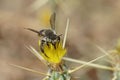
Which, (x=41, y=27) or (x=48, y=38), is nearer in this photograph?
(x=48, y=38)

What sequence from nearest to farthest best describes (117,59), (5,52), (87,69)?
1. (117,59)
2. (87,69)
3. (5,52)

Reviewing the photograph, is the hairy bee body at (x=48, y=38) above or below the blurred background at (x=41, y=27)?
below

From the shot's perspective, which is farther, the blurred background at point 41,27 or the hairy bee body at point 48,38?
the blurred background at point 41,27

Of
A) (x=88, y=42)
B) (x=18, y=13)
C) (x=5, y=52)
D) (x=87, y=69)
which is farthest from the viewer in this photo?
(x=18, y=13)

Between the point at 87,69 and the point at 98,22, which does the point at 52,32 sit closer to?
the point at 87,69

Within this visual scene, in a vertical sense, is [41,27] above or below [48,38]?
above

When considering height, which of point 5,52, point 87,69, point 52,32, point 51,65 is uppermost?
point 5,52

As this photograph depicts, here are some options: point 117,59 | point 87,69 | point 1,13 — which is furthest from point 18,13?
point 117,59

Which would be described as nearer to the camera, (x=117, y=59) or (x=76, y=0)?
(x=117, y=59)

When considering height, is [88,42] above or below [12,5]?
below

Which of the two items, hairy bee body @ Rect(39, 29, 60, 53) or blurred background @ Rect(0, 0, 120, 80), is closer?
hairy bee body @ Rect(39, 29, 60, 53)

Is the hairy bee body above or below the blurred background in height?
below
